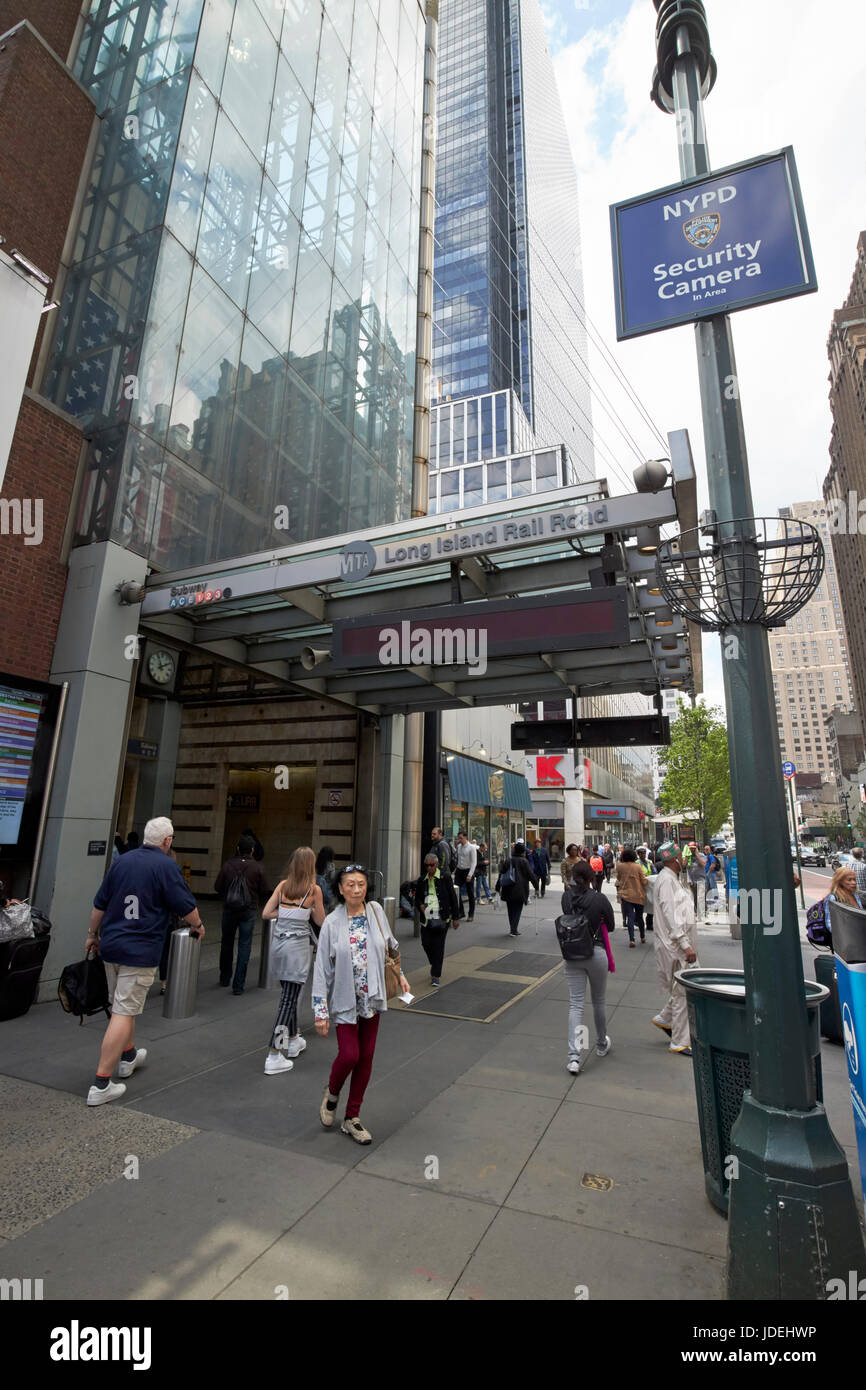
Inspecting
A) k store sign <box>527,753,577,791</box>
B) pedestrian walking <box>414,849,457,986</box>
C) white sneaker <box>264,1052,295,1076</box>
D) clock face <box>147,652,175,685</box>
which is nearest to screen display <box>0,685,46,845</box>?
clock face <box>147,652,175,685</box>

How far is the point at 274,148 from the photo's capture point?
43.0 feet

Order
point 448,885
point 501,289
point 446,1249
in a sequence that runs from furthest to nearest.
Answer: point 501,289, point 448,885, point 446,1249

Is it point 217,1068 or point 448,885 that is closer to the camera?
point 217,1068

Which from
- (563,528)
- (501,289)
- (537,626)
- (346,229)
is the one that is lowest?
(537,626)

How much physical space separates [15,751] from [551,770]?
4302 centimetres

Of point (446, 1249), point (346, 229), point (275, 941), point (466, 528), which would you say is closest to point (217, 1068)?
point (275, 941)

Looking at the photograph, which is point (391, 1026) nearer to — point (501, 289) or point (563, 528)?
point (563, 528)

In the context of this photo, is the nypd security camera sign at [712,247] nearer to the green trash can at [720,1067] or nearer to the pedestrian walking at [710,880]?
the green trash can at [720,1067]

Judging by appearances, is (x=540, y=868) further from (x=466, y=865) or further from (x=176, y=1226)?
(x=176, y=1226)

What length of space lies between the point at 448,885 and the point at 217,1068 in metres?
3.90

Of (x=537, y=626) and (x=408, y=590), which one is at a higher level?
(x=408, y=590)

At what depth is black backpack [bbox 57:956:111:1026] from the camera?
5.42 m

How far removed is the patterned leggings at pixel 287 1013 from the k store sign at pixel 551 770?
1676 inches

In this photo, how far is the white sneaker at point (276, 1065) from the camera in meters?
5.66
